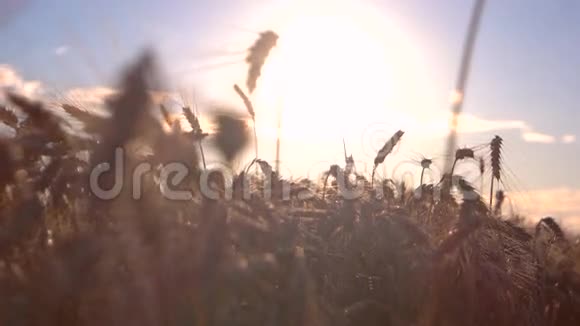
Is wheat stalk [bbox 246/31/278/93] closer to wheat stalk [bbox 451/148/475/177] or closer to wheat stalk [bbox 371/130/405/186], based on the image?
wheat stalk [bbox 371/130/405/186]

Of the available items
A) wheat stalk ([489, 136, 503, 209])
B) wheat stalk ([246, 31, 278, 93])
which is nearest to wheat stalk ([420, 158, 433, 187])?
wheat stalk ([489, 136, 503, 209])

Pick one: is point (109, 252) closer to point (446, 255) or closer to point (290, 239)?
point (290, 239)

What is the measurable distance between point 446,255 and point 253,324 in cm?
161

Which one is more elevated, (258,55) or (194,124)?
(258,55)

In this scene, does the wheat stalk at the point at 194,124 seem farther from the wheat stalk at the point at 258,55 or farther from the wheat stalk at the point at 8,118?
the wheat stalk at the point at 8,118

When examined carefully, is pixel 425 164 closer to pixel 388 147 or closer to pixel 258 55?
pixel 388 147

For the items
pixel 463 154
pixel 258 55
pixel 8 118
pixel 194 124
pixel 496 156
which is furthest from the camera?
pixel 496 156

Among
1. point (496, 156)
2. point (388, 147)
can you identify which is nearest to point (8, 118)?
point (388, 147)

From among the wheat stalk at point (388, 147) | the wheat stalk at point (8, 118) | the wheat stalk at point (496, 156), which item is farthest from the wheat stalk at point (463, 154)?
the wheat stalk at point (8, 118)

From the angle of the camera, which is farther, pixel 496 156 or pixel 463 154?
pixel 496 156

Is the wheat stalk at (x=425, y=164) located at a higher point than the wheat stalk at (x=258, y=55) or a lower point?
lower

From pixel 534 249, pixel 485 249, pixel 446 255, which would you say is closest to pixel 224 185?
pixel 446 255

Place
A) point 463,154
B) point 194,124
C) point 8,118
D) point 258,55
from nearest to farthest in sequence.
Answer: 1. point 194,124
2. point 258,55
3. point 8,118
4. point 463,154

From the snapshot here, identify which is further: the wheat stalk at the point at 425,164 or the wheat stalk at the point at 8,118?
the wheat stalk at the point at 425,164
